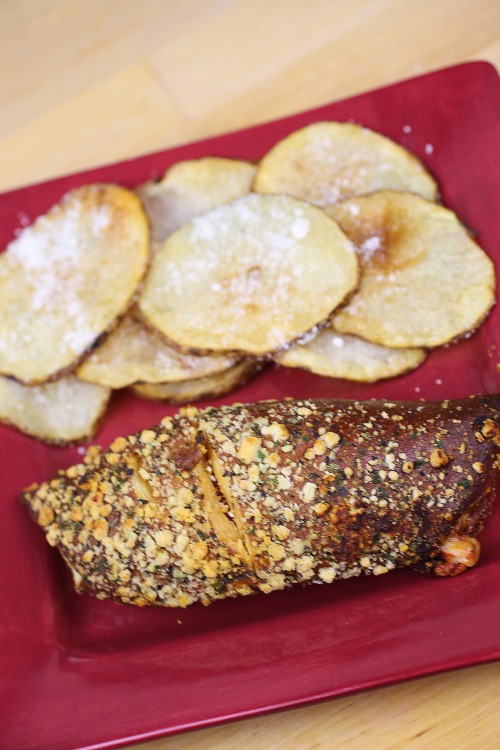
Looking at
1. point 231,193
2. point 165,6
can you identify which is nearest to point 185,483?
point 231,193

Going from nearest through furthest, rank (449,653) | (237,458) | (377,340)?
(449,653), (237,458), (377,340)

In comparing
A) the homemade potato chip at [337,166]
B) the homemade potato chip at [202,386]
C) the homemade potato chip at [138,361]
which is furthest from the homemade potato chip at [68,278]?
the homemade potato chip at [337,166]

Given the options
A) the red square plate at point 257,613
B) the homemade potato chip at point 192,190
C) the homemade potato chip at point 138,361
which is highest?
the homemade potato chip at point 192,190

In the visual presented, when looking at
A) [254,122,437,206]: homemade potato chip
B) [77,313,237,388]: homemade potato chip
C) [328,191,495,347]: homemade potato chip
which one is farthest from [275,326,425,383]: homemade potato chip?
[254,122,437,206]: homemade potato chip

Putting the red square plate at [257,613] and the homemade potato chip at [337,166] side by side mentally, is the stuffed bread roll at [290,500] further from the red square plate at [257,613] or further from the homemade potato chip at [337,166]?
the homemade potato chip at [337,166]

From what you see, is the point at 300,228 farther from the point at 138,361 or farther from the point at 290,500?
the point at 290,500

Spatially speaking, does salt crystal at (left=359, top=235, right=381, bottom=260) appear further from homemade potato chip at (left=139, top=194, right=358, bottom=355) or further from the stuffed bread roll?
the stuffed bread roll

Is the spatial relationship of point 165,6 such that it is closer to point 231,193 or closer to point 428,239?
point 231,193

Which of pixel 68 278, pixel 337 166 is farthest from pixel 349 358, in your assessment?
pixel 68 278
